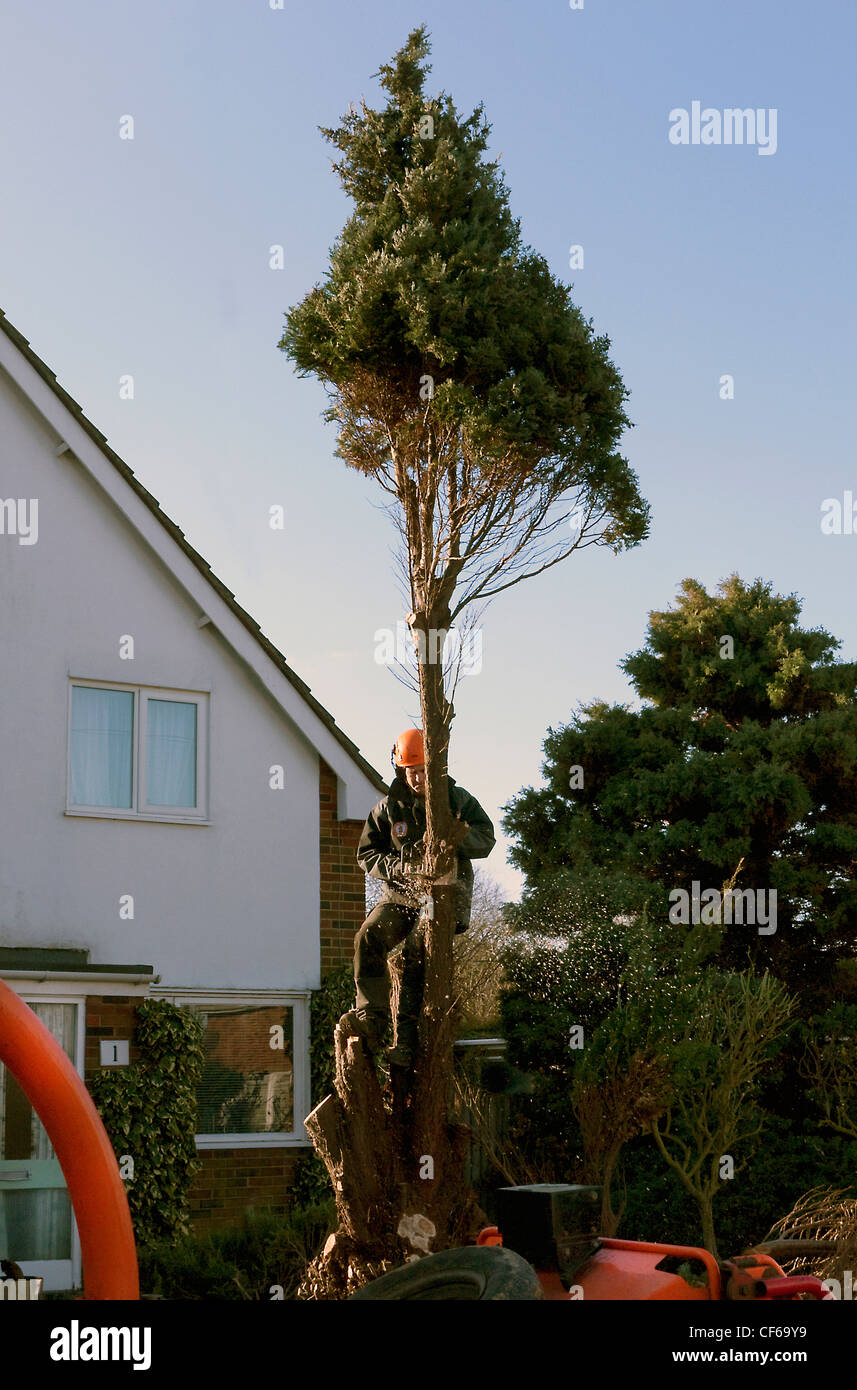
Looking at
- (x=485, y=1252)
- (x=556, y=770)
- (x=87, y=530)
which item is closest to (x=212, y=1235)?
(x=87, y=530)

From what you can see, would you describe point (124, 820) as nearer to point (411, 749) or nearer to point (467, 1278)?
point (411, 749)

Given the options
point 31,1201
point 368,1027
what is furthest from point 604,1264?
point 31,1201

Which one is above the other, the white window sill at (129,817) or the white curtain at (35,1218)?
the white window sill at (129,817)

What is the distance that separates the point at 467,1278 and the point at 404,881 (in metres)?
3.12

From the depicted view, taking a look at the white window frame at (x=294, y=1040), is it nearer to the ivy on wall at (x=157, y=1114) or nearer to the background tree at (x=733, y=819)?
the ivy on wall at (x=157, y=1114)

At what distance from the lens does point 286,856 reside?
1575 cm

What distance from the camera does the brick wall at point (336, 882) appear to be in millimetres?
15922

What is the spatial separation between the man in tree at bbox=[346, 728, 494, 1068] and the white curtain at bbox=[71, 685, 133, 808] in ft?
22.8

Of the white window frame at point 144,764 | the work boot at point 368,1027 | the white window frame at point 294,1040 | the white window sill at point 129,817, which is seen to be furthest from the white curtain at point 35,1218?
the work boot at point 368,1027

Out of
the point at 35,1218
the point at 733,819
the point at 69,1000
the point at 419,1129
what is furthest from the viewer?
the point at 733,819

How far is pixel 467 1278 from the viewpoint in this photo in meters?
5.32
